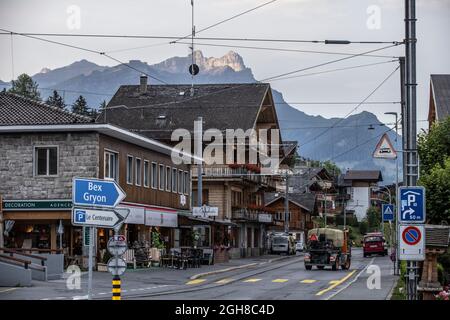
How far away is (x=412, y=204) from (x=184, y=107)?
59.3 m

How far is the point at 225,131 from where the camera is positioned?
243ft

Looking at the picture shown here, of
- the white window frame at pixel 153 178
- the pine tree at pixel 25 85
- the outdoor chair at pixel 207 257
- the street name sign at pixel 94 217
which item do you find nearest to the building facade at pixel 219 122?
the outdoor chair at pixel 207 257

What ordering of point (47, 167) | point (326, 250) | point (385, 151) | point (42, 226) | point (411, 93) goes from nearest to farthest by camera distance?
1. point (411, 93)
2. point (385, 151)
3. point (47, 167)
4. point (42, 226)
5. point (326, 250)

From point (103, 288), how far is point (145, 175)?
66.4ft

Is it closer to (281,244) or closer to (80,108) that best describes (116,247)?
(281,244)

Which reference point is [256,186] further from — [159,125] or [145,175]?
[145,175]

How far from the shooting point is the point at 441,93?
67.2m

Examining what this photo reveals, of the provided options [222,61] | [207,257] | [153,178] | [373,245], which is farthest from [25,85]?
[207,257]

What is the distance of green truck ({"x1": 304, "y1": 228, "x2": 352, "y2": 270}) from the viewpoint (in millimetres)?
49812

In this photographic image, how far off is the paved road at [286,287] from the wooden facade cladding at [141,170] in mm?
7323

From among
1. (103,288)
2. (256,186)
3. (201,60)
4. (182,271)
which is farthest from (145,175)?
(201,60)

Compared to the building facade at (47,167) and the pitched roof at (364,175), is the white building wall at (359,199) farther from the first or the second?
the building facade at (47,167)

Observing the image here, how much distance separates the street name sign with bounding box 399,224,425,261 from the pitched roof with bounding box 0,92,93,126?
2756cm

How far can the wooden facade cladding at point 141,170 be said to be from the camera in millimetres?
45403
